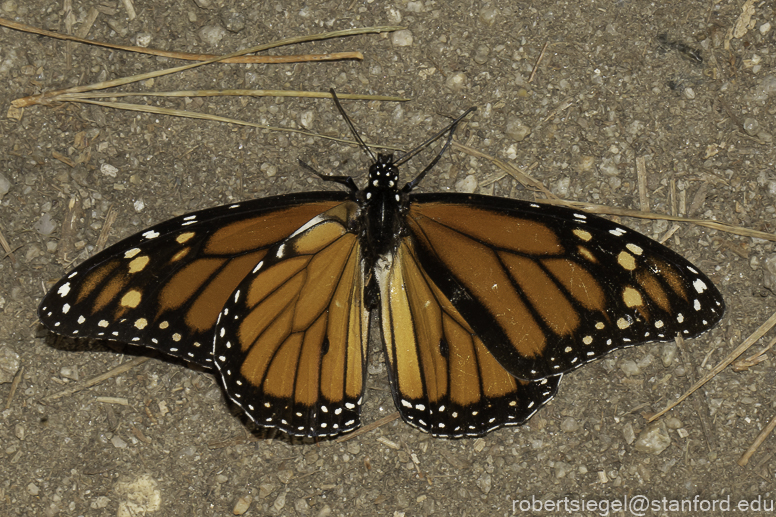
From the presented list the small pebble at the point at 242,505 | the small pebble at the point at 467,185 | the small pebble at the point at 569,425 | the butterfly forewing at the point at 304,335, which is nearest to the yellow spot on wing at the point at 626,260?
the small pebble at the point at 467,185

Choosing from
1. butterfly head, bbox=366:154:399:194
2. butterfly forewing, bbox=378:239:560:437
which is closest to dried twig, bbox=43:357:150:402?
butterfly forewing, bbox=378:239:560:437

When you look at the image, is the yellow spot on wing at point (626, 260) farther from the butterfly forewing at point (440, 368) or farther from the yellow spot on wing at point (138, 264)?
the yellow spot on wing at point (138, 264)

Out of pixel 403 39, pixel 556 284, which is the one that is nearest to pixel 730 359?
pixel 556 284

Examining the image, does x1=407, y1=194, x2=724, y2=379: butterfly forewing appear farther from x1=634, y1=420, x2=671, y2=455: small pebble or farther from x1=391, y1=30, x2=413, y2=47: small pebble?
x1=391, y1=30, x2=413, y2=47: small pebble

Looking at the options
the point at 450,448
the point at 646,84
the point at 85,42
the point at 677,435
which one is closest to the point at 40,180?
the point at 85,42

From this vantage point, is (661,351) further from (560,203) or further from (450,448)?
(450,448)

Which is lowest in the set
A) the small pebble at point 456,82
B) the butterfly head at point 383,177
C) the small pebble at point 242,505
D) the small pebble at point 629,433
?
the small pebble at point 242,505
